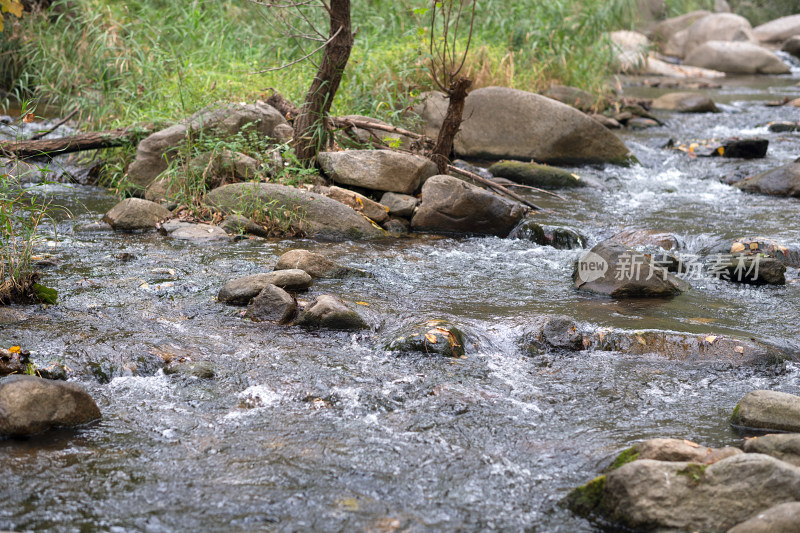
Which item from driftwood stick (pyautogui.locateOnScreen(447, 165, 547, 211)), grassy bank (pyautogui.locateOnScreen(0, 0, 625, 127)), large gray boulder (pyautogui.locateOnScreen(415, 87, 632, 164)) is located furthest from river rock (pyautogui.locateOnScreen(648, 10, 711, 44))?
driftwood stick (pyautogui.locateOnScreen(447, 165, 547, 211))

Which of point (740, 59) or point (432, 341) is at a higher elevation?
point (740, 59)

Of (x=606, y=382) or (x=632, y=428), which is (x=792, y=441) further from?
(x=606, y=382)

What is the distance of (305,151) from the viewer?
754 centimetres

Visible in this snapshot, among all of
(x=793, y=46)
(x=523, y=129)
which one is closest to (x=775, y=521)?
(x=523, y=129)

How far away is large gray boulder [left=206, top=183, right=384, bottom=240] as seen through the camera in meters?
6.64

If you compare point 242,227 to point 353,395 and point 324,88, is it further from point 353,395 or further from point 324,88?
point 353,395

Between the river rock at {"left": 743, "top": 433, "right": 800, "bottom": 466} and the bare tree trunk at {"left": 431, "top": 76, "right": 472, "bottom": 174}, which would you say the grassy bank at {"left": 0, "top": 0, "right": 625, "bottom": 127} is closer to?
the bare tree trunk at {"left": 431, "top": 76, "right": 472, "bottom": 174}

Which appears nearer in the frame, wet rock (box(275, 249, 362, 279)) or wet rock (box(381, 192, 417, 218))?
wet rock (box(275, 249, 362, 279))

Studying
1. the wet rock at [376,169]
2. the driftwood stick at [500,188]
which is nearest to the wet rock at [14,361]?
the wet rock at [376,169]

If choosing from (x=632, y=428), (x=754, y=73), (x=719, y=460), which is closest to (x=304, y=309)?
(x=632, y=428)

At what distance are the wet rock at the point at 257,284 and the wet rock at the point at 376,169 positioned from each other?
2.46 metres

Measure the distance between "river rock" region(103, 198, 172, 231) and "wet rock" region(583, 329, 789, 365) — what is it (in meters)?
4.17

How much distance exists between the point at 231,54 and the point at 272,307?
6507mm

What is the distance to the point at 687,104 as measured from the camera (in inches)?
525
